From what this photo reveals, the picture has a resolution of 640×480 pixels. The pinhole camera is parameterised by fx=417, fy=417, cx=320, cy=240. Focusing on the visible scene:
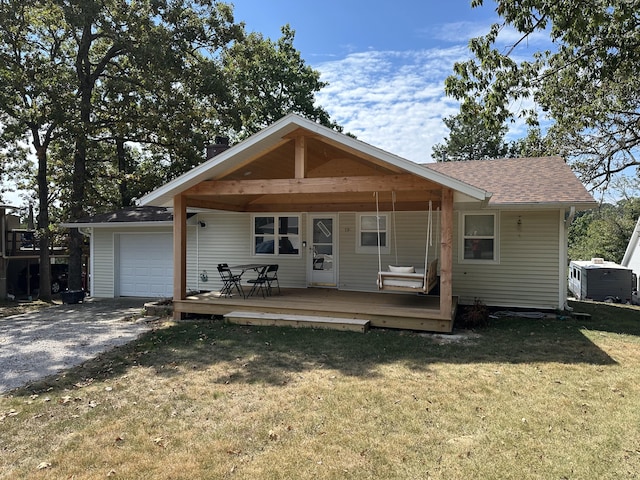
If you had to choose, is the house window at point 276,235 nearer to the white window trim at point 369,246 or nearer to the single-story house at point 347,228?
the single-story house at point 347,228

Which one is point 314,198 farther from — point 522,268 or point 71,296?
point 71,296

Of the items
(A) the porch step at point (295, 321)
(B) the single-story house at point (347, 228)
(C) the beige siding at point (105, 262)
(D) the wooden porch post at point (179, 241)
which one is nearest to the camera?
(B) the single-story house at point (347, 228)

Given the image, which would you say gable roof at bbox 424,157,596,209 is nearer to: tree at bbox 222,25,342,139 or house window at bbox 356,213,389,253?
house window at bbox 356,213,389,253

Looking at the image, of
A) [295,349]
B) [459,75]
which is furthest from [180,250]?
[459,75]

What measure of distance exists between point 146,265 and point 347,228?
6447 millimetres

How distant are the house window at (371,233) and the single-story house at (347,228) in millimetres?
28

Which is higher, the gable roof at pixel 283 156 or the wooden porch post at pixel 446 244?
the gable roof at pixel 283 156

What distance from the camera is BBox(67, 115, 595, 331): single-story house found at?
736 centimetres

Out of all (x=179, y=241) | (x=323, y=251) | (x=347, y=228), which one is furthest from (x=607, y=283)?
(x=179, y=241)

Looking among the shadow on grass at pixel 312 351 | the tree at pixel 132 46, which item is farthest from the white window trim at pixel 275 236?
the tree at pixel 132 46

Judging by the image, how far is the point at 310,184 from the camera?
7.34m

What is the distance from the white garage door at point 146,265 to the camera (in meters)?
12.6

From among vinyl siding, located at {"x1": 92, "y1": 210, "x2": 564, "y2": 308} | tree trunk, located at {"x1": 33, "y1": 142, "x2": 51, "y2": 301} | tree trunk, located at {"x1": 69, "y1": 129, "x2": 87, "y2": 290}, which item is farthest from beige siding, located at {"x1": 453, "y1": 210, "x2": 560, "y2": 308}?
tree trunk, located at {"x1": 33, "y1": 142, "x2": 51, "y2": 301}

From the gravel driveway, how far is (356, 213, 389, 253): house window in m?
5.40
